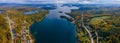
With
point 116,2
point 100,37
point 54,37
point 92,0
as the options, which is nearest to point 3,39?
point 54,37

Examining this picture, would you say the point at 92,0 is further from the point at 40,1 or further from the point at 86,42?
the point at 86,42

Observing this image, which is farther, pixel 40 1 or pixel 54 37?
pixel 40 1

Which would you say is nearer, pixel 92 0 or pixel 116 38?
pixel 116 38

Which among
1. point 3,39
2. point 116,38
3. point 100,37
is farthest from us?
point 100,37

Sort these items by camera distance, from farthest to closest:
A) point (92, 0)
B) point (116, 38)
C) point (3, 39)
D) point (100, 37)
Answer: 1. point (92, 0)
2. point (100, 37)
3. point (116, 38)
4. point (3, 39)

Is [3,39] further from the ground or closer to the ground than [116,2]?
further from the ground

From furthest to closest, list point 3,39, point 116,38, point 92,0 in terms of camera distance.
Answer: point 92,0 < point 116,38 < point 3,39

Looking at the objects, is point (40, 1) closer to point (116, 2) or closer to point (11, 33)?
point (116, 2)

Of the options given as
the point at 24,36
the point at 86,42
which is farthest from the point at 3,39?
the point at 86,42

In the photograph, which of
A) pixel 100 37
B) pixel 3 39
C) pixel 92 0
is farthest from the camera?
pixel 92 0
